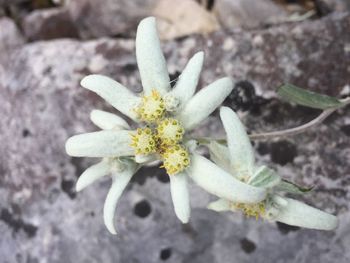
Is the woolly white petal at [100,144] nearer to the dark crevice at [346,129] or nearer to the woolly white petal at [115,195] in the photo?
the woolly white petal at [115,195]

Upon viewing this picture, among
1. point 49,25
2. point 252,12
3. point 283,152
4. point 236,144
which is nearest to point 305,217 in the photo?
point 236,144

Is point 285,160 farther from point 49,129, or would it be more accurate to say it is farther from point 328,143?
point 49,129

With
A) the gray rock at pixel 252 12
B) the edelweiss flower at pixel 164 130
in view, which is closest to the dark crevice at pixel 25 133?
the edelweiss flower at pixel 164 130

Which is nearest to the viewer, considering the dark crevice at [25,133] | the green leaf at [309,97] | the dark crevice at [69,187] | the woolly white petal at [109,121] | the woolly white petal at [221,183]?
the woolly white petal at [221,183]

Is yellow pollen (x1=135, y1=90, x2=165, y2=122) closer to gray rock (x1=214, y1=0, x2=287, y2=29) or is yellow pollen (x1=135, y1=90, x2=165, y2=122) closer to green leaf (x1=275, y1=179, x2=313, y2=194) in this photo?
green leaf (x1=275, y1=179, x2=313, y2=194)

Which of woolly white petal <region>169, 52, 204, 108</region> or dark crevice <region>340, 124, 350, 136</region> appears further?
dark crevice <region>340, 124, 350, 136</region>

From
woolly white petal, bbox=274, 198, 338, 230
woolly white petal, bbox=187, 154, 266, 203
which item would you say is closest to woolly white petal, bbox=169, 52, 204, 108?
woolly white petal, bbox=187, 154, 266, 203
